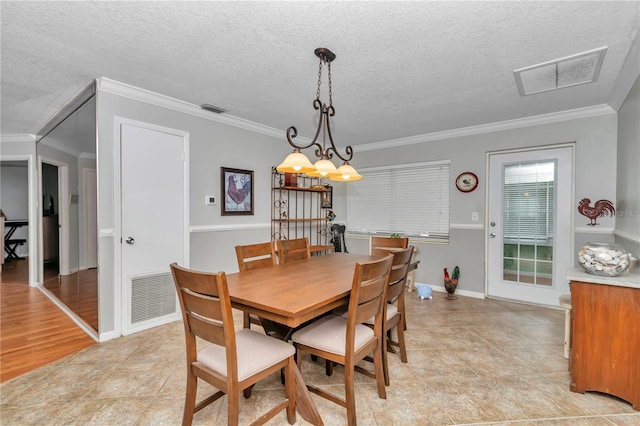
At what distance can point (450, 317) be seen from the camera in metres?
3.38

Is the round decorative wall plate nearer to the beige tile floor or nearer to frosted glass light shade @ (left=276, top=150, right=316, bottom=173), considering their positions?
the beige tile floor

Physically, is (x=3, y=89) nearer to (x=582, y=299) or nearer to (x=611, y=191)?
(x=582, y=299)

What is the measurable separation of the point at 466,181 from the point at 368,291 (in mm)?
3248

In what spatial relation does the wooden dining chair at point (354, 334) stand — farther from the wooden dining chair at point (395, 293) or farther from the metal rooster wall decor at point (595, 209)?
the metal rooster wall decor at point (595, 209)

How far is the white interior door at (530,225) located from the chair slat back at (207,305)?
12.7ft

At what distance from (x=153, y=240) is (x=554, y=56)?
12.6 feet

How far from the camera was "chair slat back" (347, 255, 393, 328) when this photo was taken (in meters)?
1.57

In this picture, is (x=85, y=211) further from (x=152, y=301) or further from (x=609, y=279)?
(x=609, y=279)

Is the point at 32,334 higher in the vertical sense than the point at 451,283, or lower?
lower

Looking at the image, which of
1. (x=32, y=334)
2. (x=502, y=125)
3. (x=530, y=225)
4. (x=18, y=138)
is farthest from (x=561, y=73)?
(x=18, y=138)

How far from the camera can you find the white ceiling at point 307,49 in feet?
5.70

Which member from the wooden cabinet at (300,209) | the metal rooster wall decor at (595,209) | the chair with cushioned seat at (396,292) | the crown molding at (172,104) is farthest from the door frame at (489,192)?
the crown molding at (172,104)

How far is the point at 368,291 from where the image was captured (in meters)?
1.66

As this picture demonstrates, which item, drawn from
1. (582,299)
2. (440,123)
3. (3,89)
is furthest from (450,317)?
(3,89)
